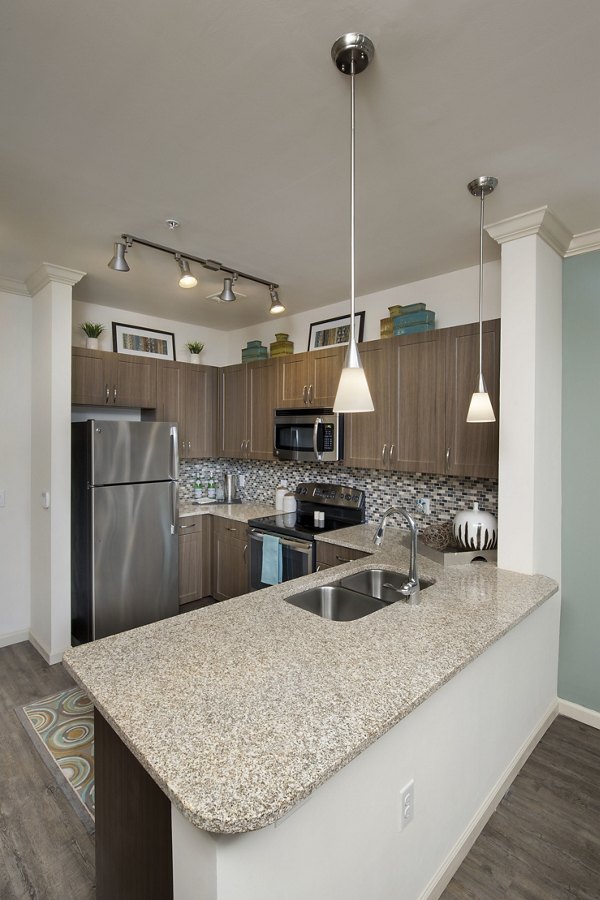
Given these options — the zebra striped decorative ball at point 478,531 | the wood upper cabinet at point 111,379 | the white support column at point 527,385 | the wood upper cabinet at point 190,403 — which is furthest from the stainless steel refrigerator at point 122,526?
the white support column at point 527,385

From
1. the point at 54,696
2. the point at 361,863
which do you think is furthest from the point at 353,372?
the point at 54,696

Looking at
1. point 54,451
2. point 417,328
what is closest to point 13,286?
point 54,451

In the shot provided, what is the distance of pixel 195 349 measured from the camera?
14.4 feet

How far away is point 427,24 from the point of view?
1197mm

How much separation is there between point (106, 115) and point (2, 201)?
923 millimetres

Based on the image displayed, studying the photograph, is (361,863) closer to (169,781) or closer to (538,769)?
(169,781)

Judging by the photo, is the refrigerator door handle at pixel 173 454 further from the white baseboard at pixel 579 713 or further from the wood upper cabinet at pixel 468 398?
the white baseboard at pixel 579 713

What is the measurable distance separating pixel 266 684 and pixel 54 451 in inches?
99.4

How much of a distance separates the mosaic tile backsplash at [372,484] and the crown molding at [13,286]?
194cm

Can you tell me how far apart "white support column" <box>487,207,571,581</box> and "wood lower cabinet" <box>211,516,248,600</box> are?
2.07m

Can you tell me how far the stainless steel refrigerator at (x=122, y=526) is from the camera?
322 centimetres

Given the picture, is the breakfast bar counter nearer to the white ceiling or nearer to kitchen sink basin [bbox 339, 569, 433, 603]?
kitchen sink basin [bbox 339, 569, 433, 603]

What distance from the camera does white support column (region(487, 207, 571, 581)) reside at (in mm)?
2203

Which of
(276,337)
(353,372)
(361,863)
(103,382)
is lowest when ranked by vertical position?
(361,863)
